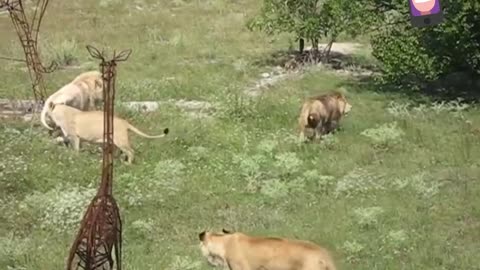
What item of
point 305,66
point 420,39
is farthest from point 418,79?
point 305,66

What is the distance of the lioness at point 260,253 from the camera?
27.0ft

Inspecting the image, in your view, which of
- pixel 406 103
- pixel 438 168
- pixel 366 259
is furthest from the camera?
pixel 406 103

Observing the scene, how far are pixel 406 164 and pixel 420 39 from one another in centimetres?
561

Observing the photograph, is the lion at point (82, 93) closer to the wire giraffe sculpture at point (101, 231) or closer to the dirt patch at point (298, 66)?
the dirt patch at point (298, 66)

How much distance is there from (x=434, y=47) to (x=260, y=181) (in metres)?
6.93

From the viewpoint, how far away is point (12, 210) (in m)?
11.4

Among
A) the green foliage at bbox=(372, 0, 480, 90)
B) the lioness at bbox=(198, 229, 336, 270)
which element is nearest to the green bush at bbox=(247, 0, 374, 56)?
the green foliage at bbox=(372, 0, 480, 90)

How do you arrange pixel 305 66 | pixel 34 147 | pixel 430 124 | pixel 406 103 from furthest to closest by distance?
pixel 305 66, pixel 406 103, pixel 430 124, pixel 34 147

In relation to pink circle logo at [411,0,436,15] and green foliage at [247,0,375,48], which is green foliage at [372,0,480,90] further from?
pink circle logo at [411,0,436,15]

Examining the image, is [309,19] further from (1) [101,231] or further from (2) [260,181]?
(1) [101,231]

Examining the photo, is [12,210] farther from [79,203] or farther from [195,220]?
[195,220]

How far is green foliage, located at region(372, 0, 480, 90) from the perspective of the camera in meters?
17.0

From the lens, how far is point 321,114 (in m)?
14.7

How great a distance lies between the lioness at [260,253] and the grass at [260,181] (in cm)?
51
